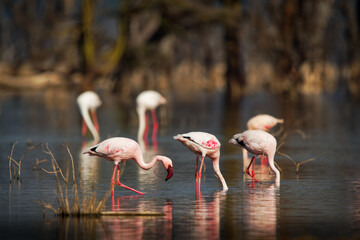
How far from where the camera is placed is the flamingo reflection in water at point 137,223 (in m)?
8.26

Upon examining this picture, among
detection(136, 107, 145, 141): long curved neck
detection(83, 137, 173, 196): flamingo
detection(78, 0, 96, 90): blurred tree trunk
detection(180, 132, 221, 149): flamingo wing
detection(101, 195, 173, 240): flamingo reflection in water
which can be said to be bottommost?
detection(101, 195, 173, 240): flamingo reflection in water

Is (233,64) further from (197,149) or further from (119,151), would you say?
(119,151)

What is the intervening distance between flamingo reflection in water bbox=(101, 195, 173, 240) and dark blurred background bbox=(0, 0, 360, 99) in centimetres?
2702

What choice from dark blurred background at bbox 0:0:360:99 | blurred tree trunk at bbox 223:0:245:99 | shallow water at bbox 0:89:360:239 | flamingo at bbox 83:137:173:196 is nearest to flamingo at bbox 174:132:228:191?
shallow water at bbox 0:89:360:239

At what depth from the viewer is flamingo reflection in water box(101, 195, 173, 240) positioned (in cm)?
826

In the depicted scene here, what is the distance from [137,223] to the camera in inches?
348

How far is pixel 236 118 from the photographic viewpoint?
25.6 meters

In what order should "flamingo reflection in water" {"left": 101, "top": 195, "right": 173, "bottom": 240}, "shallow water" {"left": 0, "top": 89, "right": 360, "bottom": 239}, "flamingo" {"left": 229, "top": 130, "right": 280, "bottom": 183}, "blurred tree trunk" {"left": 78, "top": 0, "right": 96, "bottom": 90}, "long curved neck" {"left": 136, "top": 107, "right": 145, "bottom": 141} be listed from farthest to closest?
"blurred tree trunk" {"left": 78, "top": 0, "right": 96, "bottom": 90} → "long curved neck" {"left": 136, "top": 107, "right": 145, "bottom": 141} → "flamingo" {"left": 229, "top": 130, "right": 280, "bottom": 183} → "shallow water" {"left": 0, "top": 89, "right": 360, "bottom": 239} → "flamingo reflection in water" {"left": 101, "top": 195, "right": 173, "bottom": 240}

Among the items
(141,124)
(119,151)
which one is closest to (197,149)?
(119,151)

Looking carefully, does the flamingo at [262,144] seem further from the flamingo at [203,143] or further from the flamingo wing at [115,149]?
the flamingo wing at [115,149]

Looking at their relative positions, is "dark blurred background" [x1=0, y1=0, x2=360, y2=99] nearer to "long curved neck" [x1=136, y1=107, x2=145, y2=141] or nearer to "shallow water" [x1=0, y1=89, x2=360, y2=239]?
"long curved neck" [x1=136, y1=107, x2=145, y2=141]

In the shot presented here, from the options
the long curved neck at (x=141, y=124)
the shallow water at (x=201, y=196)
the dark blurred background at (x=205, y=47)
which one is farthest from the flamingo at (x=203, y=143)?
the dark blurred background at (x=205, y=47)

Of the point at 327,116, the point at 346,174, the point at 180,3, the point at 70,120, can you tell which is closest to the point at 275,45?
the point at 180,3

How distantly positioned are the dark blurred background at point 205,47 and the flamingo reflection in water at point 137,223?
27021 millimetres
